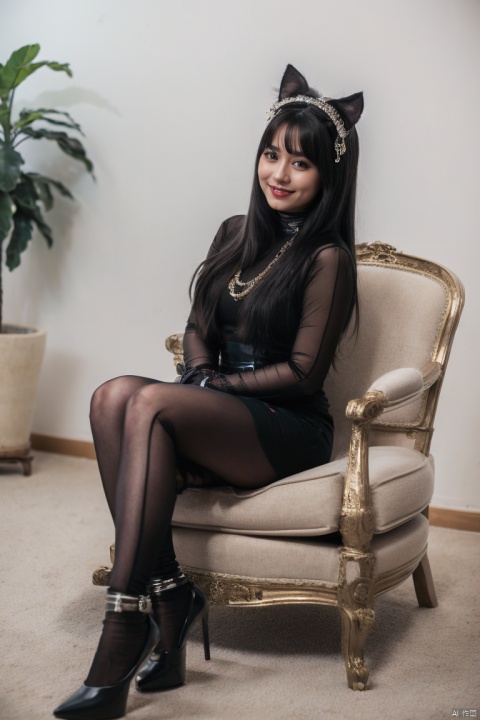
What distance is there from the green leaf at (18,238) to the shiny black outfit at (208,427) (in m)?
1.48

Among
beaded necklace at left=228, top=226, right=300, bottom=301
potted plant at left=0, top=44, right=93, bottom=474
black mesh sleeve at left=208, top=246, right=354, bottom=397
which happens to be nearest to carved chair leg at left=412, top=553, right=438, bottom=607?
black mesh sleeve at left=208, top=246, right=354, bottom=397

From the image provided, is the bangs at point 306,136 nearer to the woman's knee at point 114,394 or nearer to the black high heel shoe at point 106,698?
the woman's knee at point 114,394

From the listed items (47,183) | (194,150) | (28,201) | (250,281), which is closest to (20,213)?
(28,201)

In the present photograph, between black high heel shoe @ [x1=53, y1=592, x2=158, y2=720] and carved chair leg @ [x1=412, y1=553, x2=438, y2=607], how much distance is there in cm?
100

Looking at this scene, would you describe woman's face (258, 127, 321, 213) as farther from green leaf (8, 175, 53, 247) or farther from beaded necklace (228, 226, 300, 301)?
green leaf (8, 175, 53, 247)

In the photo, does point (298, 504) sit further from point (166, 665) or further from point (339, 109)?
point (339, 109)

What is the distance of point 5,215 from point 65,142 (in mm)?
423

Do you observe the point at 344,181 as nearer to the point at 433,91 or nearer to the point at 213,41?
the point at 433,91

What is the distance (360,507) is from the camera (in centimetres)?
200

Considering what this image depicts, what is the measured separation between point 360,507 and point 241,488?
28cm

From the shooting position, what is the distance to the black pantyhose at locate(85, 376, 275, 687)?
180 cm

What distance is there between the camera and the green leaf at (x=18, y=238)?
3646 mm

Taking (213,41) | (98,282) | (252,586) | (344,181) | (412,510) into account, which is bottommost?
(252,586)

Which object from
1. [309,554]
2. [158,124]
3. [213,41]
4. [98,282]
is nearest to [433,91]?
[213,41]
